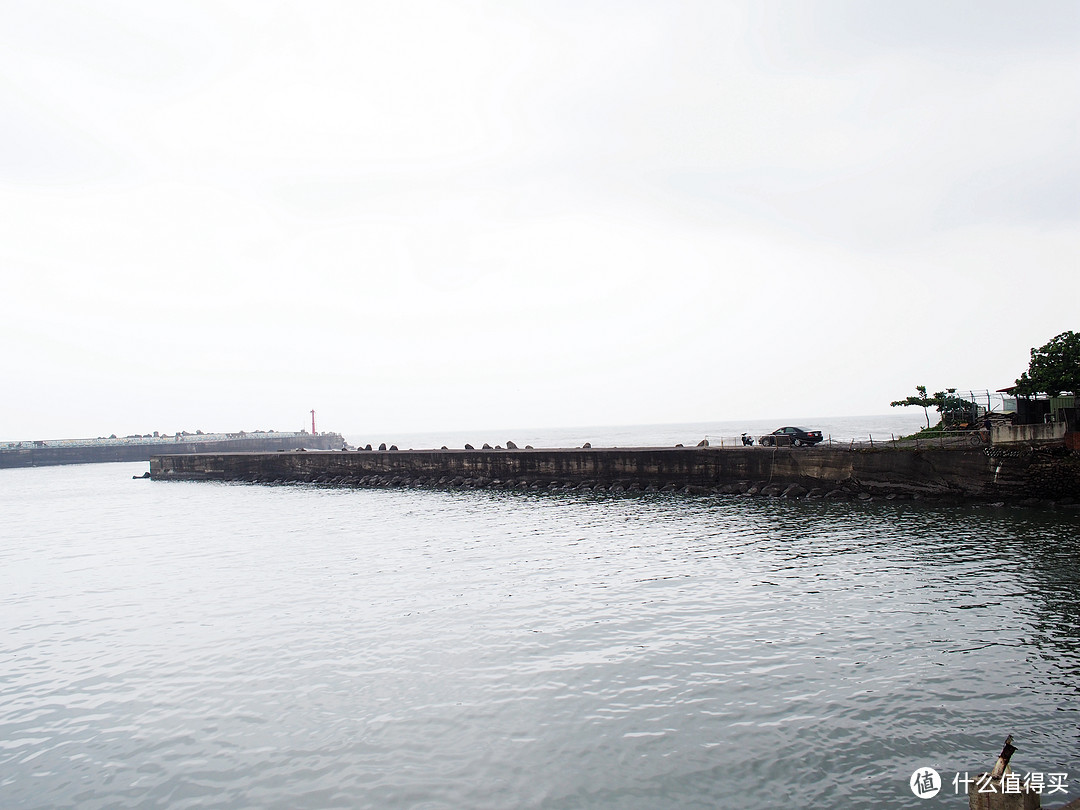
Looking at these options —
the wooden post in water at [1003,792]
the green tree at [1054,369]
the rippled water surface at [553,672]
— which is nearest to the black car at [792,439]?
the green tree at [1054,369]

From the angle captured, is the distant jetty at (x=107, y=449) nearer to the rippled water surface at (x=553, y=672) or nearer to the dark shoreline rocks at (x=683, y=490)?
the dark shoreline rocks at (x=683, y=490)

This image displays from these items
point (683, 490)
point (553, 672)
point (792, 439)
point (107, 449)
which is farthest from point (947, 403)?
point (107, 449)

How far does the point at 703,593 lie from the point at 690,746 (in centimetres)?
836

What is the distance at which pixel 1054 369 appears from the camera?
32.3 metres

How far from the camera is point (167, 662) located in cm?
1389

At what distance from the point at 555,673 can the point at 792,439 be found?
110ft

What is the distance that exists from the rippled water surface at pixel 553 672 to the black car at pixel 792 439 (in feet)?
49.5

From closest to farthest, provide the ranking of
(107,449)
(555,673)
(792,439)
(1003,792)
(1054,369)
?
1. (1003,792)
2. (555,673)
3. (1054,369)
4. (792,439)
5. (107,449)

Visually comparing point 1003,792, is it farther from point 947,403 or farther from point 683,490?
point 947,403

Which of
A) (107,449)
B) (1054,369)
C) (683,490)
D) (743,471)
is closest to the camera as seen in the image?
(1054,369)

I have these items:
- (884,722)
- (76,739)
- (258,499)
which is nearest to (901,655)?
(884,722)

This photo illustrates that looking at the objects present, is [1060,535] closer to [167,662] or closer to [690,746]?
[690,746]

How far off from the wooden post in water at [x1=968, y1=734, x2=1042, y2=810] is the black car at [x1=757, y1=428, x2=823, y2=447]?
35.4m

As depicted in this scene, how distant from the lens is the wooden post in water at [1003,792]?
534cm
